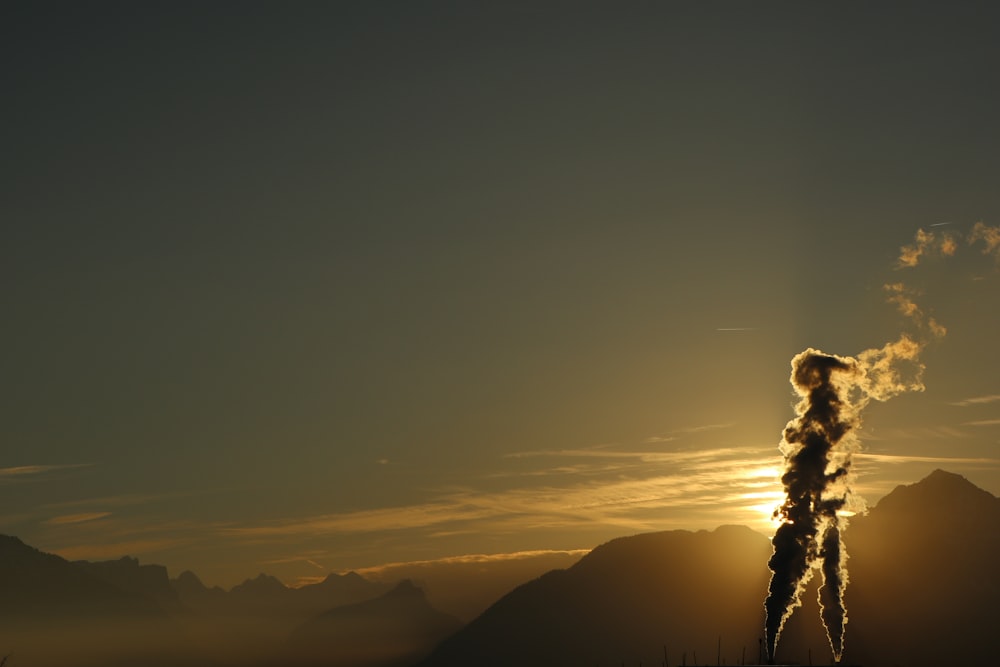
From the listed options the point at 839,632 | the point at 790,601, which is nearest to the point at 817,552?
the point at 790,601

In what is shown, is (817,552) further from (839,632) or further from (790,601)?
(839,632)

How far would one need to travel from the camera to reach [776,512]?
84.8 metres

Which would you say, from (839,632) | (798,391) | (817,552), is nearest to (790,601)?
(817,552)

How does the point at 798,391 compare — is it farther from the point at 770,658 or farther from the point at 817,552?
the point at 770,658

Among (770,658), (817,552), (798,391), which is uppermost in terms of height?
(798,391)

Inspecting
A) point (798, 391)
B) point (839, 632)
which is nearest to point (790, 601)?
point (839, 632)

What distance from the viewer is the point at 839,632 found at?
91.8 m

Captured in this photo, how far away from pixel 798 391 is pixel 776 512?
361 inches

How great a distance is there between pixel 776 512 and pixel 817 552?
178 inches

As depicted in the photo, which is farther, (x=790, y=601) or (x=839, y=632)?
(x=839, y=632)

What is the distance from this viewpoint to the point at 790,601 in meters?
84.8

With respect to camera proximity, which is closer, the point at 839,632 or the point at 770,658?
A: the point at 770,658

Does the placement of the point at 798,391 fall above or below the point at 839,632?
above

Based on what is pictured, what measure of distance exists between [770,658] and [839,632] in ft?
31.3
